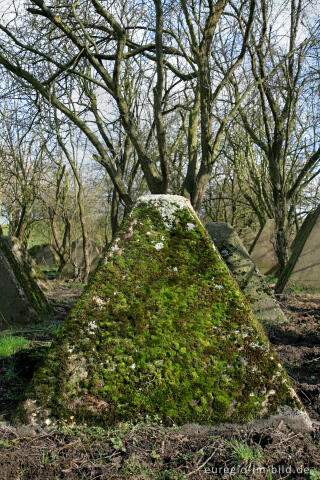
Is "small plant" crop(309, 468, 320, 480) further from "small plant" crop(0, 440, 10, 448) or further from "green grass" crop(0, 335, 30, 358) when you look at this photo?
"green grass" crop(0, 335, 30, 358)

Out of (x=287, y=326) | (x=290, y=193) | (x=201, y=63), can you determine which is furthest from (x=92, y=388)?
(x=290, y=193)

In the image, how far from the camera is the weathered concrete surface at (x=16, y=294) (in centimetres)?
504

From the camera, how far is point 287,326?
476cm

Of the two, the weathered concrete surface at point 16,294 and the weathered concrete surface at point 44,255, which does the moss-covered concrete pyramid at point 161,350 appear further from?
the weathered concrete surface at point 44,255

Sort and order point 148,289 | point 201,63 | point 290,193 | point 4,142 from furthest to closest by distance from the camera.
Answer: point 4,142 → point 290,193 → point 201,63 → point 148,289

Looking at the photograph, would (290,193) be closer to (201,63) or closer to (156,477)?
(201,63)

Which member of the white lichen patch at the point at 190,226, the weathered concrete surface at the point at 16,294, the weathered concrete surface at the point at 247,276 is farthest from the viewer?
the weathered concrete surface at the point at 247,276

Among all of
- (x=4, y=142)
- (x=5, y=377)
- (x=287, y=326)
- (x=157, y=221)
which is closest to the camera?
(x=157, y=221)

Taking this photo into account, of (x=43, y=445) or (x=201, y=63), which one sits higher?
(x=201, y=63)

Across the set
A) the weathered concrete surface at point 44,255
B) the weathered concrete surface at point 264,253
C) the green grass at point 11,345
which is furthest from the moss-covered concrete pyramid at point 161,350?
the weathered concrete surface at point 44,255

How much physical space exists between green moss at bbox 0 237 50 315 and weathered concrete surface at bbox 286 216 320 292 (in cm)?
474

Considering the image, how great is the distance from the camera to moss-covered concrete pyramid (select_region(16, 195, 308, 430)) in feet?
7.09

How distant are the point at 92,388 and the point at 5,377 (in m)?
1.11

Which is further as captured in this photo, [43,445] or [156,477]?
[43,445]
